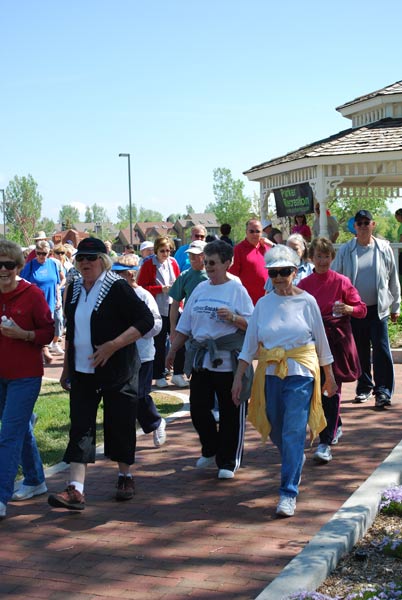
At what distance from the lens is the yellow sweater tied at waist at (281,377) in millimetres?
5789

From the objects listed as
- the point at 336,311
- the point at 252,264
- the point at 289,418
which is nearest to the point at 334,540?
the point at 289,418

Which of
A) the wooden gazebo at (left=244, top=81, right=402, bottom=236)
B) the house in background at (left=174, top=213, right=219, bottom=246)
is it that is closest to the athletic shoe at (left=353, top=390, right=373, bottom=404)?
the wooden gazebo at (left=244, top=81, right=402, bottom=236)

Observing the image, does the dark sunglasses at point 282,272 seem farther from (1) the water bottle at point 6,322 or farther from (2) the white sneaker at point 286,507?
(1) the water bottle at point 6,322

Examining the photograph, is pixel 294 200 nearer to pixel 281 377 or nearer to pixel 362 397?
pixel 362 397

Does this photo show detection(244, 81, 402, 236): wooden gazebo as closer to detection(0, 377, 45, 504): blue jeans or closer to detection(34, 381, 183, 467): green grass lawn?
detection(34, 381, 183, 467): green grass lawn

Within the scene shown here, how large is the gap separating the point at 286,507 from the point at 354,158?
524 inches

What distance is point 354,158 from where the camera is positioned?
17969 millimetres

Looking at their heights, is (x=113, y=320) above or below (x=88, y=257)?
below

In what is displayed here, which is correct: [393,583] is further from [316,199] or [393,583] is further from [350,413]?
[316,199]

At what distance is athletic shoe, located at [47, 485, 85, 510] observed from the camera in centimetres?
571

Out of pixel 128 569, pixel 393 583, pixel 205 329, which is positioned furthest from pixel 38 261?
A: pixel 393 583

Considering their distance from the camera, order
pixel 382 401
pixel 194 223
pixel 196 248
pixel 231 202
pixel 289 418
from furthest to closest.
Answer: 1. pixel 194 223
2. pixel 231 202
3. pixel 196 248
4. pixel 382 401
5. pixel 289 418

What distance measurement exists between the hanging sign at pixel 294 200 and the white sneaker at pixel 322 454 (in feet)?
45.5

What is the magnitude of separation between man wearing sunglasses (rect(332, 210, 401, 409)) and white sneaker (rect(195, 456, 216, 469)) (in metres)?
2.76
